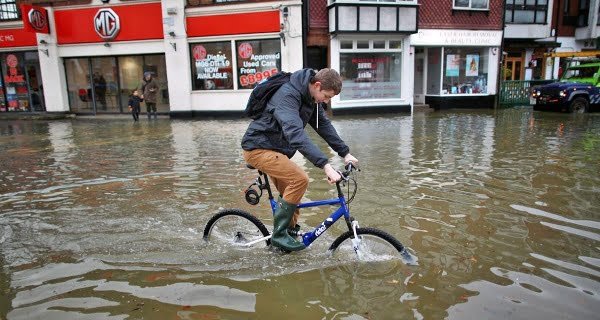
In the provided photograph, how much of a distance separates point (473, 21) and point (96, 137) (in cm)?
1636

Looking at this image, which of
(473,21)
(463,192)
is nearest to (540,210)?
(463,192)

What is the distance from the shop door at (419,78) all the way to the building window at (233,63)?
294 inches

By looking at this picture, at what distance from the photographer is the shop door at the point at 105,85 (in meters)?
19.8

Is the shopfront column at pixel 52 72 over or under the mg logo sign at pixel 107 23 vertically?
under

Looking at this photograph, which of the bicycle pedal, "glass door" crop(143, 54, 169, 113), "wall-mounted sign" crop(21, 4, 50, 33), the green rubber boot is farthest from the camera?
"glass door" crop(143, 54, 169, 113)

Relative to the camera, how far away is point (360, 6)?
1747 cm

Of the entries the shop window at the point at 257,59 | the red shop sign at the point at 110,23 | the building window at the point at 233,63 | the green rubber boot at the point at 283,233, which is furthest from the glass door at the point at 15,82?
the green rubber boot at the point at 283,233

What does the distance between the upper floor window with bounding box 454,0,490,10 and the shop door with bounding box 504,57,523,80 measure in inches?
233

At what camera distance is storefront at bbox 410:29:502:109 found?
20344mm

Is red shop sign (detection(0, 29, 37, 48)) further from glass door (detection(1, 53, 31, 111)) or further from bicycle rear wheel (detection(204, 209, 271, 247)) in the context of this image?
bicycle rear wheel (detection(204, 209, 271, 247))

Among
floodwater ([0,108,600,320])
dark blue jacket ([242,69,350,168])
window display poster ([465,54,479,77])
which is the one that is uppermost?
window display poster ([465,54,479,77])

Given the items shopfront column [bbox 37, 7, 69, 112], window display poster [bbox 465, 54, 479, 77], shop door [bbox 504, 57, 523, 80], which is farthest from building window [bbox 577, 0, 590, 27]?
shopfront column [bbox 37, 7, 69, 112]

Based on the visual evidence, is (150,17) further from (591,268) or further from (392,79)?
(591,268)

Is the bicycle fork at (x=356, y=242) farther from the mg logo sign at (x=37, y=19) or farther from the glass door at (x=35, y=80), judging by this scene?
the glass door at (x=35, y=80)
